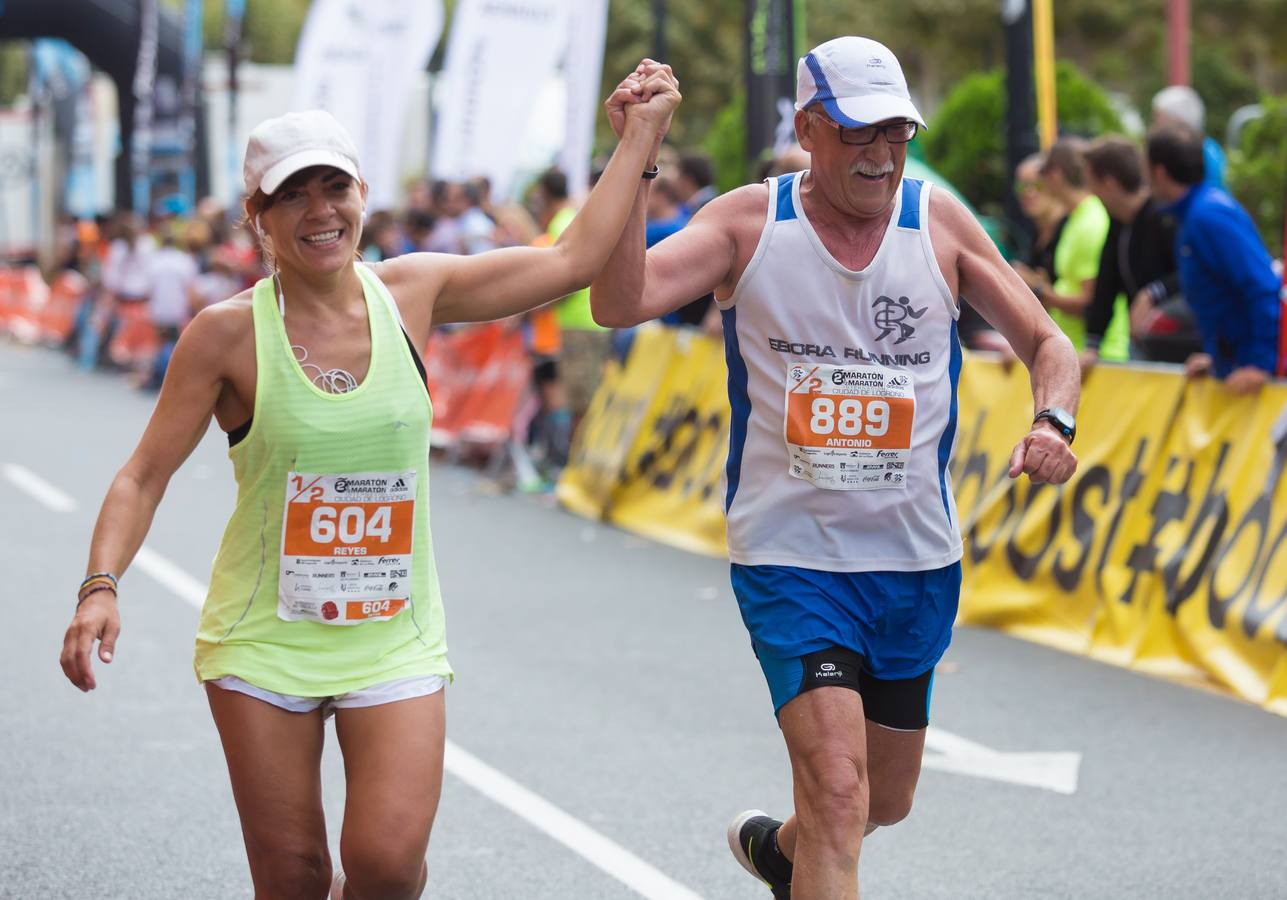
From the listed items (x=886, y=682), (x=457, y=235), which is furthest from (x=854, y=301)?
(x=457, y=235)

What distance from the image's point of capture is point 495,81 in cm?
1892

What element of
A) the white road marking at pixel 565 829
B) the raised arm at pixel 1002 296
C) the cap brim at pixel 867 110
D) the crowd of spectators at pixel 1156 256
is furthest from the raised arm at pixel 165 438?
the crowd of spectators at pixel 1156 256

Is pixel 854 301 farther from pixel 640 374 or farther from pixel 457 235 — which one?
pixel 457 235

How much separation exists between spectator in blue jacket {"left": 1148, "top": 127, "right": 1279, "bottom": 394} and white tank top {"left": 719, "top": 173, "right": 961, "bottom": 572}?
4.21m

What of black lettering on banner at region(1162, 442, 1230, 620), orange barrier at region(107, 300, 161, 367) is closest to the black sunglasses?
black lettering on banner at region(1162, 442, 1230, 620)

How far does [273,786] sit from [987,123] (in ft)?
53.2

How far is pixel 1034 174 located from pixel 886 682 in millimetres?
7182

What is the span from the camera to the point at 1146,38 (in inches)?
1826

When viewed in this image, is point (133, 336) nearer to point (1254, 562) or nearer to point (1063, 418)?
point (1254, 562)

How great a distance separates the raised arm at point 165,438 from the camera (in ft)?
12.8

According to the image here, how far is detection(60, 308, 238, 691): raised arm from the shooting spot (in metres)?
3.90

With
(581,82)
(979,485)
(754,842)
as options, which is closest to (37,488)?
(581,82)

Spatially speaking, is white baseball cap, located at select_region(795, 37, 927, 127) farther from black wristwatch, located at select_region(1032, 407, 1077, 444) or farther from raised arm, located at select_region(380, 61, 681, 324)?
black wristwatch, located at select_region(1032, 407, 1077, 444)

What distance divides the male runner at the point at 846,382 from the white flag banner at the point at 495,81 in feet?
48.4
